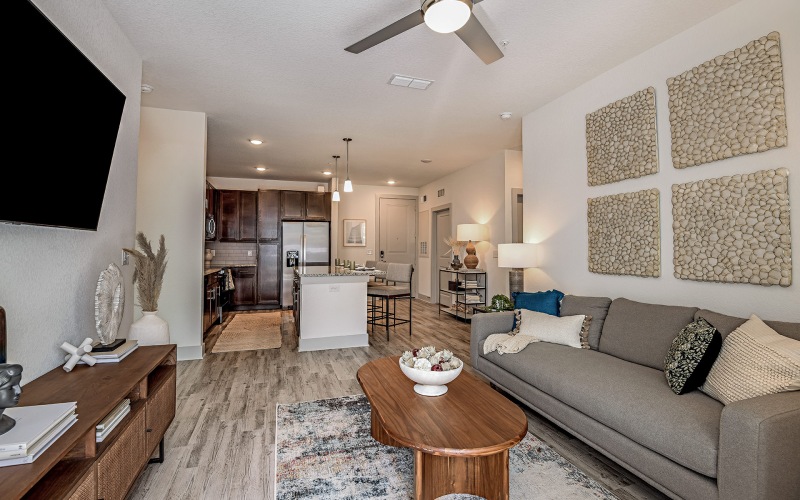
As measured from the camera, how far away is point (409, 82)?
11.5 ft

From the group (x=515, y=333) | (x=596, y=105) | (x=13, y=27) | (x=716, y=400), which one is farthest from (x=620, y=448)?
(x=13, y=27)

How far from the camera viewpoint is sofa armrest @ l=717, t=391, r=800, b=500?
136 centimetres

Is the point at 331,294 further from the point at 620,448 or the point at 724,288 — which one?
the point at 724,288

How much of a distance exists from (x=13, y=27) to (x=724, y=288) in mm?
3814

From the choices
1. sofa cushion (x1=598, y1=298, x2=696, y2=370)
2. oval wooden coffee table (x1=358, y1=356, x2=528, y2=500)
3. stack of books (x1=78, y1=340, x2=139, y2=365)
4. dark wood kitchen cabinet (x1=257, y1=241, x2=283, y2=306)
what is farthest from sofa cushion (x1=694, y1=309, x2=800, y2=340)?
dark wood kitchen cabinet (x1=257, y1=241, x2=283, y2=306)

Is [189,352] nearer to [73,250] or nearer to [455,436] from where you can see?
[73,250]


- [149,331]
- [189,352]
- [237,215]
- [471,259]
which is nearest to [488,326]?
[149,331]

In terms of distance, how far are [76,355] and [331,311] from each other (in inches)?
116

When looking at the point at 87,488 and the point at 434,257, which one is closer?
the point at 87,488

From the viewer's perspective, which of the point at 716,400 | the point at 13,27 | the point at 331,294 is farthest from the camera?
the point at 331,294

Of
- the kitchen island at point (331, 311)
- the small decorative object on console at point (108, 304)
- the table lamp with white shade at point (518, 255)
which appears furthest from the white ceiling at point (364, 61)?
the kitchen island at point (331, 311)

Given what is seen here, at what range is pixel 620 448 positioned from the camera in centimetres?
193

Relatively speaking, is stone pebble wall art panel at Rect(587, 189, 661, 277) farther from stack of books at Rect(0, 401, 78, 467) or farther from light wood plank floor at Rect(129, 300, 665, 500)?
stack of books at Rect(0, 401, 78, 467)

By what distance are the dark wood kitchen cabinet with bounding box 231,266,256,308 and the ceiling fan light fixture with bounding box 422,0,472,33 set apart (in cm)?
667
